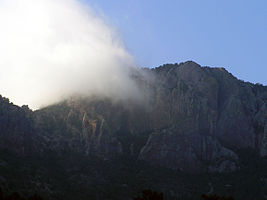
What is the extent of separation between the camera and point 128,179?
647 feet

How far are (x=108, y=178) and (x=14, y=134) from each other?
140 ft

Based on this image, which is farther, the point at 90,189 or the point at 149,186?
the point at 149,186

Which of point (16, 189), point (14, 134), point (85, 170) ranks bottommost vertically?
point (16, 189)

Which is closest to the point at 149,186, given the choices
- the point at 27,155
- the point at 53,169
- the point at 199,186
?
the point at 199,186

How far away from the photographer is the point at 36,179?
172000 millimetres

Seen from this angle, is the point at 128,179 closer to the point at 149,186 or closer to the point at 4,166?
the point at 149,186

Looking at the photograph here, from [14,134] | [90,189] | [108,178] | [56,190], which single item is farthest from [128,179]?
[14,134]

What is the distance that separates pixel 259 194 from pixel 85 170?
68981mm

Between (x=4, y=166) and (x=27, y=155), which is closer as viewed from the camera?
(x=4, y=166)

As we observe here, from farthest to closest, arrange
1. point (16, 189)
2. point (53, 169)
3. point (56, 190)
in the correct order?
1. point (53, 169)
2. point (56, 190)
3. point (16, 189)

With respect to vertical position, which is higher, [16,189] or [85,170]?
[85,170]

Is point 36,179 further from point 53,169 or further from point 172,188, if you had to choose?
point 172,188

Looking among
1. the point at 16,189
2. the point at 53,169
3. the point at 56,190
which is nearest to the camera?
the point at 16,189

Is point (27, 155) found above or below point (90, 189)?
above
